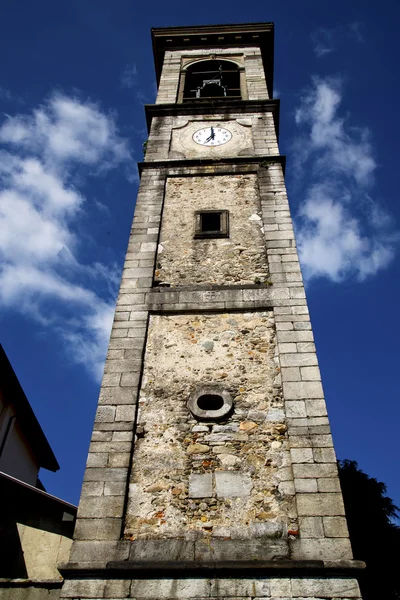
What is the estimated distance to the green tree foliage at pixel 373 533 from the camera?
11133 millimetres

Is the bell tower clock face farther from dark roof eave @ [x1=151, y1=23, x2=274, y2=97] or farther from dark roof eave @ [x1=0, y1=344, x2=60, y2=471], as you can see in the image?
dark roof eave @ [x1=0, y1=344, x2=60, y2=471]

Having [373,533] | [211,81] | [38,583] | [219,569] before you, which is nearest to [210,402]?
[219,569]

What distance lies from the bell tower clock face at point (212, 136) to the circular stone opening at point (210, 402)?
21.8ft

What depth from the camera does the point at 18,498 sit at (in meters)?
6.76

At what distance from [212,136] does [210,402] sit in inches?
279

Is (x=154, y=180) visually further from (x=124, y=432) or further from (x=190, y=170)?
(x=124, y=432)

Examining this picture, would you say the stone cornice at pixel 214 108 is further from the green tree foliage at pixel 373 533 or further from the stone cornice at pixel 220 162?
the green tree foliage at pixel 373 533

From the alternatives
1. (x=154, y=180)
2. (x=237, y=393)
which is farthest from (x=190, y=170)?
(x=237, y=393)

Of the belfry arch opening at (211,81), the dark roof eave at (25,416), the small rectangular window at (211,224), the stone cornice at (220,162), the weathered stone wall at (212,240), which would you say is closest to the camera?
the weathered stone wall at (212,240)

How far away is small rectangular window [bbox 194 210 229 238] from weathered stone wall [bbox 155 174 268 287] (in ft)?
0.32

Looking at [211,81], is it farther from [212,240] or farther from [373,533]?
[373,533]

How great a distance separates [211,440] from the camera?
596cm

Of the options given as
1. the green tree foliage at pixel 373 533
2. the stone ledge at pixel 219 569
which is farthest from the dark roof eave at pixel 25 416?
the green tree foliage at pixel 373 533

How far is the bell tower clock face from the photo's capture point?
36.5 ft
